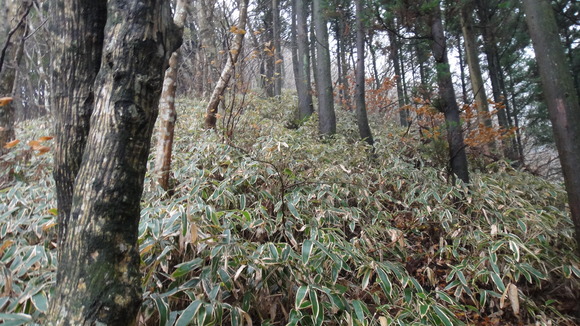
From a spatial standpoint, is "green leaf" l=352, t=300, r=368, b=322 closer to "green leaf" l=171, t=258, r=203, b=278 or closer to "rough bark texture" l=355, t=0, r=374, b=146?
"green leaf" l=171, t=258, r=203, b=278

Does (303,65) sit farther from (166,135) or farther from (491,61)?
(166,135)

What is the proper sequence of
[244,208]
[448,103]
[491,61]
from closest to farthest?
[244,208], [448,103], [491,61]

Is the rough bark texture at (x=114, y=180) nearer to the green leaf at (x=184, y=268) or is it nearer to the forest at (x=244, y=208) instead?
the forest at (x=244, y=208)

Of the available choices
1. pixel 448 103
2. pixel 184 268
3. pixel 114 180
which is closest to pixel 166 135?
pixel 184 268

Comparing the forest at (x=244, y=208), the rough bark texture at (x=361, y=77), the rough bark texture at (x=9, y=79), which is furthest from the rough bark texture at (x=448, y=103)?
the rough bark texture at (x=9, y=79)

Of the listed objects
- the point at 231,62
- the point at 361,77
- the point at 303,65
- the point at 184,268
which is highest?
the point at 303,65

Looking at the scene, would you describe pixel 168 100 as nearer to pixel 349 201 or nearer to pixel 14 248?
pixel 14 248

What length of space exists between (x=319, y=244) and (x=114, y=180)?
1.32 m

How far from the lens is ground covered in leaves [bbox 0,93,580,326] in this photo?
1743mm

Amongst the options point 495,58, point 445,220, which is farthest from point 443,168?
point 495,58

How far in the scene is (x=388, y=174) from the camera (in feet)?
12.8

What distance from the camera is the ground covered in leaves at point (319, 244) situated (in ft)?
5.72

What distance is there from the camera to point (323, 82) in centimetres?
615

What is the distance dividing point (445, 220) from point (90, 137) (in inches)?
118
